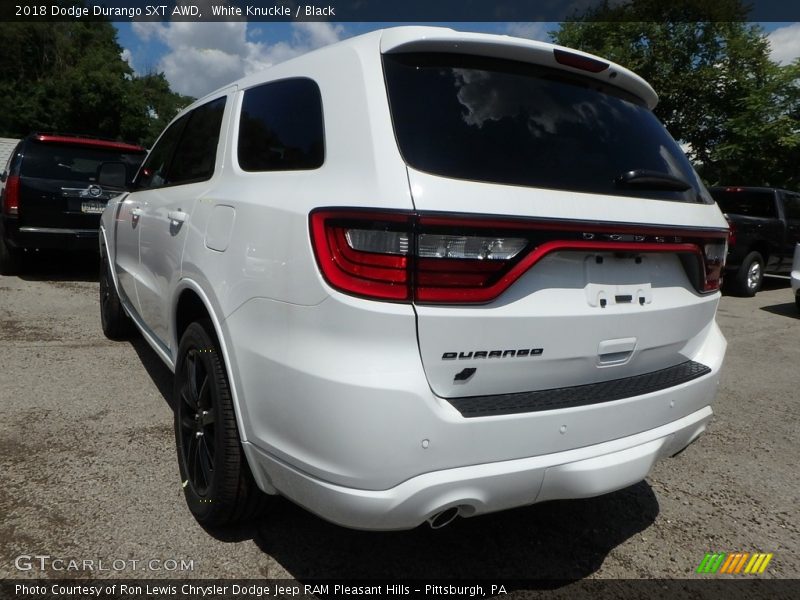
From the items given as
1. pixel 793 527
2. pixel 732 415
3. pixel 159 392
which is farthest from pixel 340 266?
pixel 732 415

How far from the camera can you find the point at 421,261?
1567 mm

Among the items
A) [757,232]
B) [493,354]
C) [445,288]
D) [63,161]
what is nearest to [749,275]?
[757,232]

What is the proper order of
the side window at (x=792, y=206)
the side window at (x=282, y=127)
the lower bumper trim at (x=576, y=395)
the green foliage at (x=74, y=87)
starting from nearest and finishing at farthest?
the lower bumper trim at (x=576, y=395) → the side window at (x=282, y=127) → the side window at (x=792, y=206) → the green foliage at (x=74, y=87)

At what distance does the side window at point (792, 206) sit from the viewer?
9.98m

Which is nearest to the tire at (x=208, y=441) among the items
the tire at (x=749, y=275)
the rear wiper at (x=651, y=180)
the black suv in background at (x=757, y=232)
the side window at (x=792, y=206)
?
the rear wiper at (x=651, y=180)

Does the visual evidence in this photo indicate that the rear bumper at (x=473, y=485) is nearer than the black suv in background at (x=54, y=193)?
Yes

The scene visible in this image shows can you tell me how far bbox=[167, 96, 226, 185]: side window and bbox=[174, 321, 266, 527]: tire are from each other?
31.6 inches

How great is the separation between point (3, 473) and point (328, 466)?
1945 mm

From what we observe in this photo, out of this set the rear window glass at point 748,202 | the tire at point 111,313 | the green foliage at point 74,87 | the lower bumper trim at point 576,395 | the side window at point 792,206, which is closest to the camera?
the lower bumper trim at point 576,395

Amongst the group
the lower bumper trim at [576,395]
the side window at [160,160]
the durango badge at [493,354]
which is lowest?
the lower bumper trim at [576,395]

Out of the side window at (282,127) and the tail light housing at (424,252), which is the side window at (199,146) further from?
the tail light housing at (424,252)

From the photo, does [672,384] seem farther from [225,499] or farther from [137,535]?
[137,535]

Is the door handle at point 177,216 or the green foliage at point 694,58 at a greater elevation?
the green foliage at point 694,58

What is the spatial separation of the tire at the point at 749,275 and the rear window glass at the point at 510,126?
27.1ft
